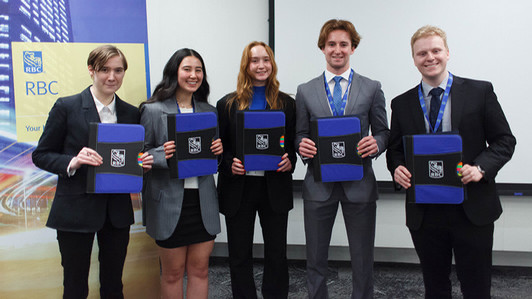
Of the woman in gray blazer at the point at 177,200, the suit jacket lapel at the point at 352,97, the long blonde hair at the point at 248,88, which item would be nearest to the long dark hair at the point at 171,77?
the woman in gray blazer at the point at 177,200

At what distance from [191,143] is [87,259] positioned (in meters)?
0.81

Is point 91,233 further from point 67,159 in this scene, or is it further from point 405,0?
point 405,0

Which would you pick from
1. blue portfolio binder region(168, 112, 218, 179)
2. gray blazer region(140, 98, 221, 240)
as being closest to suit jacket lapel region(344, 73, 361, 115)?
blue portfolio binder region(168, 112, 218, 179)

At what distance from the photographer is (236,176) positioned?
6.89ft

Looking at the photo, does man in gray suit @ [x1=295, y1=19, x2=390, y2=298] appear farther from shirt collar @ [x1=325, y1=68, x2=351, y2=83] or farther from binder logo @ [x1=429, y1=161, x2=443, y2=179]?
binder logo @ [x1=429, y1=161, x2=443, y2=179]

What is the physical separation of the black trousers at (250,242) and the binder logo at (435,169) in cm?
87

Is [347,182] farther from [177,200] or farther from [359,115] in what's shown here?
[177,200]

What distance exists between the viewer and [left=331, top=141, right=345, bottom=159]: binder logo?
1862mm

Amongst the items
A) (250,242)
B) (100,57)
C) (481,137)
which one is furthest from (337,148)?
(100,57)

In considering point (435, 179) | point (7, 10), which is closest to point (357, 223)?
point (435, 179)

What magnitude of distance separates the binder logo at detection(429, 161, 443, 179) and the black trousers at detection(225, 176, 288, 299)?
0.87m

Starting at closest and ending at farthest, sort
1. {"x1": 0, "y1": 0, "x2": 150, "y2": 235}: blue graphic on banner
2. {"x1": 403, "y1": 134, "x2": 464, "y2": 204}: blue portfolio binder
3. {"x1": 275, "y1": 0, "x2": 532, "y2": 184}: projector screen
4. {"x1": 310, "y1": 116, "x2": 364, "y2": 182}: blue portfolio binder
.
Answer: {"x1": 403, "y1": 134, "x2": 464, "y2": 204}: blue portfolio binder < {"x1": 310, "y1": 116, "x2": 364, "y2": 182}: blue portfolio binder < {"x1": 0, "y1": 0, "x2": 150, "y2": 235}: blue graphic on banner < {"x1": 275, "y1": 0, "x2": 532, "y2": 184}: projector screen

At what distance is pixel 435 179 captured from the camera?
1.67 metres

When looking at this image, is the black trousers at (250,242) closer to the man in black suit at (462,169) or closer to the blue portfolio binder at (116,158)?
the blue portfolio binder at (116,158)
